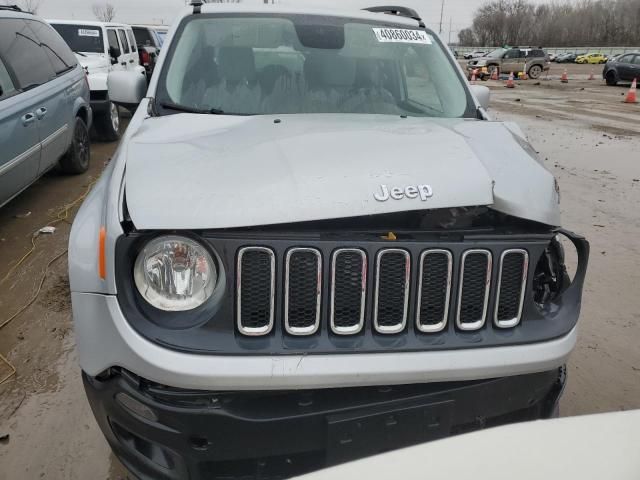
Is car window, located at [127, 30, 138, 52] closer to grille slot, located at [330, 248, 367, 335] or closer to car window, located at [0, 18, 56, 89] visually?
car window, located at [0, 18, 56, 89]

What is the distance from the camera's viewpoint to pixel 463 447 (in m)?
1.16

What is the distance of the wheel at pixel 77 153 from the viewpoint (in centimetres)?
686

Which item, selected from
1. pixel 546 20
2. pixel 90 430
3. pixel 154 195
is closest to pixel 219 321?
Answer: pixel 154 195

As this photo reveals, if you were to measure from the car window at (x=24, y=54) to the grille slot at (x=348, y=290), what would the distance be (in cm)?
475

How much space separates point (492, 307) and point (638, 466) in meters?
0.76

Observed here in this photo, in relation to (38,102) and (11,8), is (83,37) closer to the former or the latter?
(11,8)

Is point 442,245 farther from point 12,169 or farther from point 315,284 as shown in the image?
point 12,169

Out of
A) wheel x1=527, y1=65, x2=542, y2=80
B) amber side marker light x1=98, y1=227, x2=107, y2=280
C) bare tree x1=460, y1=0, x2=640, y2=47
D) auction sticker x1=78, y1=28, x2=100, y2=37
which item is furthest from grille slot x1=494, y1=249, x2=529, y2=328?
bare tree x1=460, y1=0, x2=640, y2=47

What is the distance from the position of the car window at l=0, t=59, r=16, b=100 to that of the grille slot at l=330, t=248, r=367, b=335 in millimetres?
4313

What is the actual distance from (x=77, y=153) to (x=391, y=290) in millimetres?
6384

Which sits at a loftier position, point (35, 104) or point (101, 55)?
point (101, 55)

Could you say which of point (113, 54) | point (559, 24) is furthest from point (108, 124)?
point (559, 24)

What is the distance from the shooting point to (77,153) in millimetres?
6984

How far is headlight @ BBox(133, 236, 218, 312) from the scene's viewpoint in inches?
65.2
